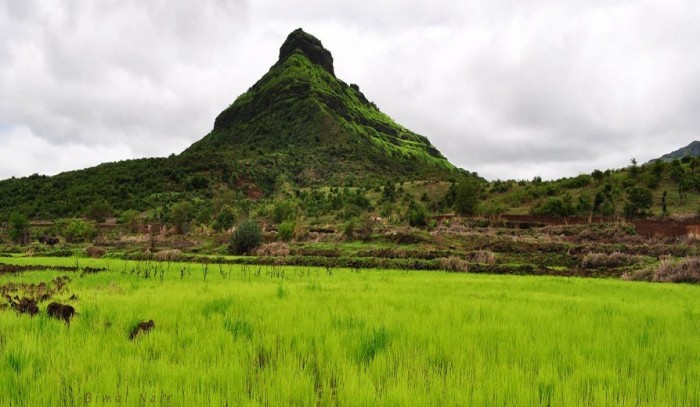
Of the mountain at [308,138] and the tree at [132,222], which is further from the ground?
the mountain at [308,138]

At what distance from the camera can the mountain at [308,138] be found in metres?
119

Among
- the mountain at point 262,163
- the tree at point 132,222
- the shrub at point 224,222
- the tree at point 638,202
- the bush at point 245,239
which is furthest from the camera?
the mountain at point 262,163

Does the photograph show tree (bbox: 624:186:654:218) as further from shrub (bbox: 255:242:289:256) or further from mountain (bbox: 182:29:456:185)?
mountain (bbox: 182:29:456:185)

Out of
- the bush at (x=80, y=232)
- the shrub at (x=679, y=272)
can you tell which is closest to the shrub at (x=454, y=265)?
the shrub at (x=679, y=272)

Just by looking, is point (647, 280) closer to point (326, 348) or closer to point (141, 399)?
point (326, 348)

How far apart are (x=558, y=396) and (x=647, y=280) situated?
17.5 meters

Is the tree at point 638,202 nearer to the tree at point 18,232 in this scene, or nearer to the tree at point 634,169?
the tree at point 634,169

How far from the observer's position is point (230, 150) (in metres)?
125

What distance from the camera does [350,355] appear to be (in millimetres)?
4562

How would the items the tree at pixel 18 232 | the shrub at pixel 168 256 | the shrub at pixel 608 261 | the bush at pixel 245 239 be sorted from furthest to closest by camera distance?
1. the tree at pixel 18 232
2. the bush at pixel 245 239
3. the shrub at pixel 168 256
4. the shrub at pixel 608 261

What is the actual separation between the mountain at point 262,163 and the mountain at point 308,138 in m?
0.39

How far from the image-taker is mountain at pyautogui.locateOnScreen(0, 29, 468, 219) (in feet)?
274

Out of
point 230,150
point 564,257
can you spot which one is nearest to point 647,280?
point 564,257

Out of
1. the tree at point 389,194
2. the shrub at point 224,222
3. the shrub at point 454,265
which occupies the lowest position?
the shrub at point 454,265
